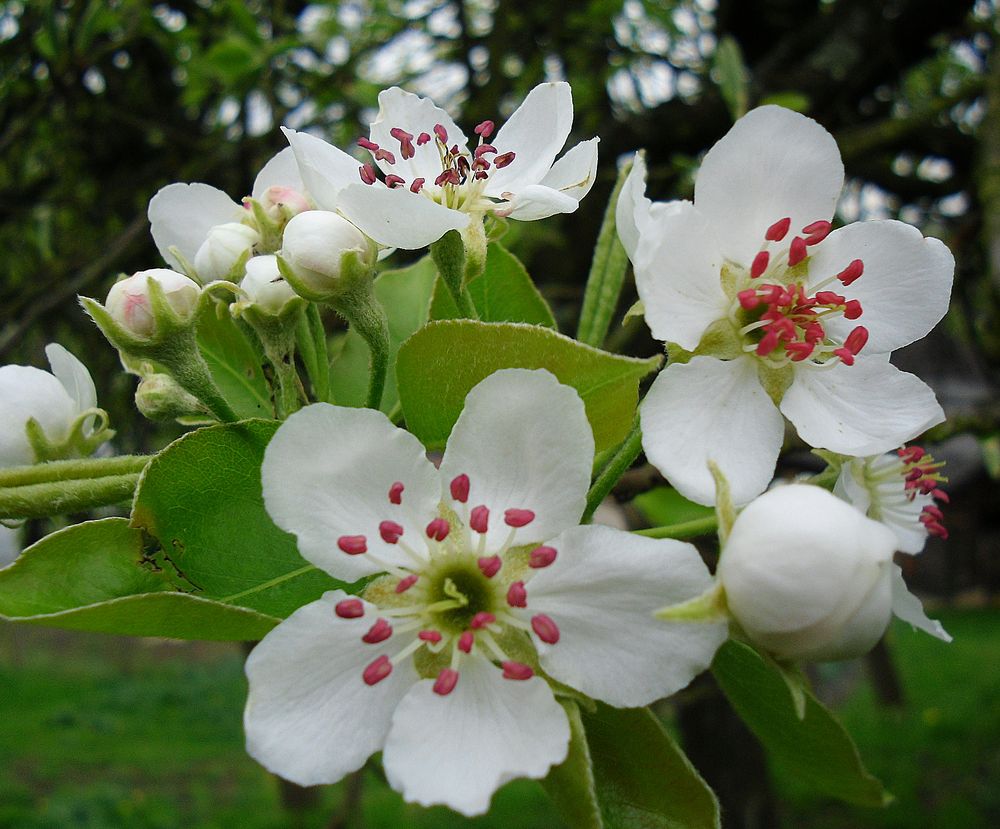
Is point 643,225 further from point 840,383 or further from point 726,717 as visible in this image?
point 726,717

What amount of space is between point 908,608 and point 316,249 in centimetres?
70

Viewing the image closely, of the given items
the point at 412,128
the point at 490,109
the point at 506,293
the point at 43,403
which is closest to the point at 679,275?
the point at 506,293

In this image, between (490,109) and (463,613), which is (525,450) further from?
(490,109)

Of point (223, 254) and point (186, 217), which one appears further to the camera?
point (186, 217)

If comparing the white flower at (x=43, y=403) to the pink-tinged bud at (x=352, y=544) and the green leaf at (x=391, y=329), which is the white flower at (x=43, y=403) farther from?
the pink-tinged bud at (x=352, y=544)

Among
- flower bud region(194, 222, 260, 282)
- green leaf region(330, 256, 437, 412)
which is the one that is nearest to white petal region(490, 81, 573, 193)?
green leaf region(330, 256, 437, 412)

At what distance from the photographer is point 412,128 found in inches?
46.9

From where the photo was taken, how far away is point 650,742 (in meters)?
0.87

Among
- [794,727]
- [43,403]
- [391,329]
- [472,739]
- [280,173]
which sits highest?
[280,173]

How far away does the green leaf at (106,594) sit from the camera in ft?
2.50

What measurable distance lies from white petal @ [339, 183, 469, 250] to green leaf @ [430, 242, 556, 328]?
0.28 meters

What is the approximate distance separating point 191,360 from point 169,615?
0.30 metres

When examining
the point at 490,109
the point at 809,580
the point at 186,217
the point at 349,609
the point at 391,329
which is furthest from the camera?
the point at 490,109

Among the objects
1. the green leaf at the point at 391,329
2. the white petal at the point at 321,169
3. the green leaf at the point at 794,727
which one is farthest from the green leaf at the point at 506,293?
the green leaf at the point at 794,727
